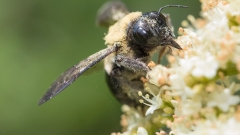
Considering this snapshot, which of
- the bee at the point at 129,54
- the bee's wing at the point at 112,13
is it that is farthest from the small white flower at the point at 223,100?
the bee's wing at the point at 112,13

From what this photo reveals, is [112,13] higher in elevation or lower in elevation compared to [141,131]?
higher

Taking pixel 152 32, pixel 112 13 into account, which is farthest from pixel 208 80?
pixel 112 13

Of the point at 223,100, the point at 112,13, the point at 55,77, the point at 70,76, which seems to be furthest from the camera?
the point at 55,77

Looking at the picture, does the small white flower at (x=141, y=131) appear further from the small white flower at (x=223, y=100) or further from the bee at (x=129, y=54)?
the small white flower at (x=223, y=100)

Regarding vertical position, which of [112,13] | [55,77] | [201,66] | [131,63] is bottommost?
[201,66]

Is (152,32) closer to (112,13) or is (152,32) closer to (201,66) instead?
(201,66)

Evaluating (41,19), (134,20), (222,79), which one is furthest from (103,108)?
(222,79)

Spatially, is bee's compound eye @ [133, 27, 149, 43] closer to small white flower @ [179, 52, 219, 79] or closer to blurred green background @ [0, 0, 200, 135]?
small white flower @ [179, 52, 219, 79]

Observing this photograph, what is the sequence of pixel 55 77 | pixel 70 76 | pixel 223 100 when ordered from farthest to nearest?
pixel 55 77 → pixel 70 76 → pixel 223 100
